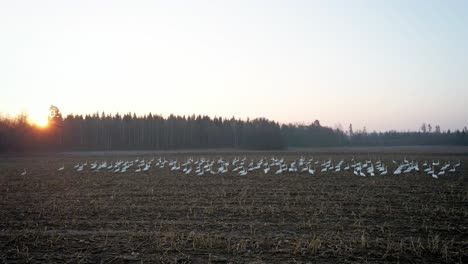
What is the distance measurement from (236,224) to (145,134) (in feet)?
266

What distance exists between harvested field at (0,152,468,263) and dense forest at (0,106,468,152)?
63.2m

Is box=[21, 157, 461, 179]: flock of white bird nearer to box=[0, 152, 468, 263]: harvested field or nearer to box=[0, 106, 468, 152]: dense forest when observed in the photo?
box=[0, 152, 468, 263]: harvested field

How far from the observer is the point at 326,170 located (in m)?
28.9

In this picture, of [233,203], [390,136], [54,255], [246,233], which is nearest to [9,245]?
[54,255]

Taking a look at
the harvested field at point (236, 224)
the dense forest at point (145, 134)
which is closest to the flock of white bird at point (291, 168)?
the harvested field at point (236, 224)

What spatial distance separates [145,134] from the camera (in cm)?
8881

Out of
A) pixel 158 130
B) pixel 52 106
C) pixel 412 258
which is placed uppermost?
pixel 52 106

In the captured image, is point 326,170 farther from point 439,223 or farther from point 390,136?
point 390,136

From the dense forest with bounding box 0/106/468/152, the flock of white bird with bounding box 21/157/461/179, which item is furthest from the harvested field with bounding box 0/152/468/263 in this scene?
the dense forest with bounding box 0/106/468/152

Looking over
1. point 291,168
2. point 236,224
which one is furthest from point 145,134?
point 236,224

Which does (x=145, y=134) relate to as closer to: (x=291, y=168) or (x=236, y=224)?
(x=291, y=168)

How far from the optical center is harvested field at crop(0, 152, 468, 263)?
8.42 metres

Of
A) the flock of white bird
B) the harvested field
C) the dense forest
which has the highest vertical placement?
the dense forest

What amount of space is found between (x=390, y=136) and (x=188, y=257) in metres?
157
